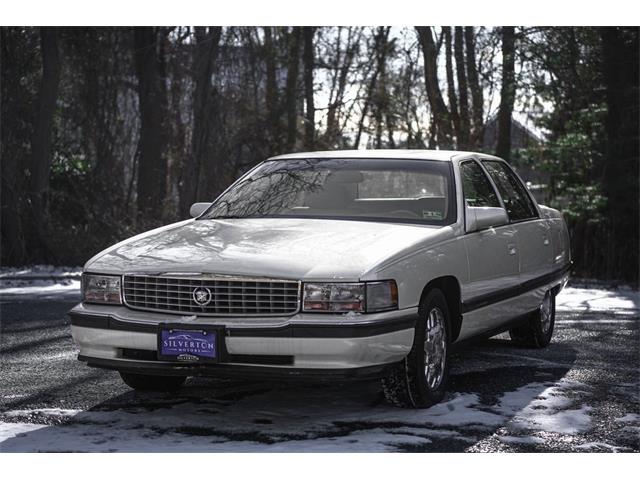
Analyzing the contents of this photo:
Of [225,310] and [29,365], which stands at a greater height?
[225,310]

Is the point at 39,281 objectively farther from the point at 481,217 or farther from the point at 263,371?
the point at 263,371

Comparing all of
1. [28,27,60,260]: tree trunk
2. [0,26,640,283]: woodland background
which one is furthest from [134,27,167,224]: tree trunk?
[28,27,60,260]: tree trunk

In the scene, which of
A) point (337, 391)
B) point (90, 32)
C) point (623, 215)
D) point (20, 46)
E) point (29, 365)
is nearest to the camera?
point (337, 391)

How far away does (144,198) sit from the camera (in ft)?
73.8

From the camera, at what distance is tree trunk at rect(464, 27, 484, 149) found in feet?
67.5

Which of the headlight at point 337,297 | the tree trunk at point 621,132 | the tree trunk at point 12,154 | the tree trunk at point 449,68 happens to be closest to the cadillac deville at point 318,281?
the headlight at point 337,297

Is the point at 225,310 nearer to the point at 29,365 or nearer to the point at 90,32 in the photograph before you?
the point at 29,365

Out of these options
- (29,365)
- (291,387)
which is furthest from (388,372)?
(29,365)

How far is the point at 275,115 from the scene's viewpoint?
2269 centimetres

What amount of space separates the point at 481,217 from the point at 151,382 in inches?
94.1

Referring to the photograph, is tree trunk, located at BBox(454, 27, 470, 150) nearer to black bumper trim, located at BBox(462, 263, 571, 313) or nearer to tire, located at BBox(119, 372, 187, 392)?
black bumper trim, located at BBox(462, 263, 571, 313)

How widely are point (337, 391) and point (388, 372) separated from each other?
3.55 ft

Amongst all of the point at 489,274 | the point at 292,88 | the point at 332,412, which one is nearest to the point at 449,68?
the point at 292,88

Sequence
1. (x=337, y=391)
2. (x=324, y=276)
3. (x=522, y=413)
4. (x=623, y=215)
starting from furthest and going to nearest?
1. (x=623, y=215)
2. (x=337, y=391)
3. (x=522, y=413)
4. (x=324, y=276)
